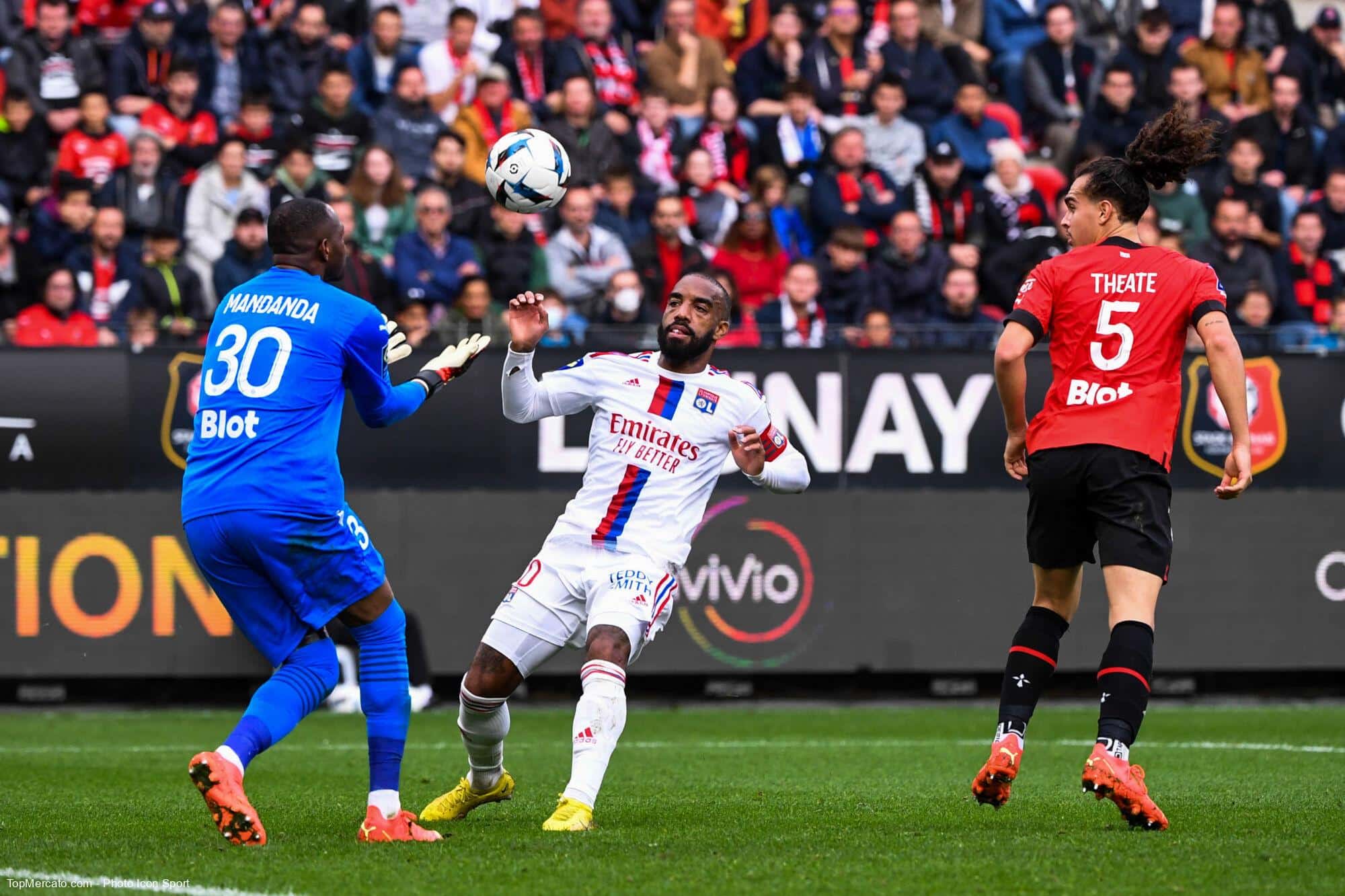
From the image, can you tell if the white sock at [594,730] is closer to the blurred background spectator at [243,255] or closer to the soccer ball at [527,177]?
the soccer ball at [527,177]

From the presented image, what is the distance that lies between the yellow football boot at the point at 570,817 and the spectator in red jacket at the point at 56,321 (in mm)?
8220

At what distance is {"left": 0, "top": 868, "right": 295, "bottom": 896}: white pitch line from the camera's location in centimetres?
516

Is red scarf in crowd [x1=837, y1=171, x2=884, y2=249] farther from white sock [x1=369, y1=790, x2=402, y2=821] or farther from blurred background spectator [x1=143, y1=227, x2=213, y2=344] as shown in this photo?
white sock [x1=369, y1=790, x2=402, y2=821]

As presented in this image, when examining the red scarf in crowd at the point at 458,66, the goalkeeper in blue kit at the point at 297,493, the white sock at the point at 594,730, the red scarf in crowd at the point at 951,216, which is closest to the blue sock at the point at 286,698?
the goalkeeper in blue kit at the point at 297,493

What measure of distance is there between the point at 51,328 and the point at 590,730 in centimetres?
835

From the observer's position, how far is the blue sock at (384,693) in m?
6.55

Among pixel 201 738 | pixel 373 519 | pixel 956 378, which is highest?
pixel 956 378

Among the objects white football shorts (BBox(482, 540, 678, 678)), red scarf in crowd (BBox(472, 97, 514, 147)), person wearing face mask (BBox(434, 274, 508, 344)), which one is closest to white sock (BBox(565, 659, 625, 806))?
white football shorts (BBox(482, 540, 678, 678))

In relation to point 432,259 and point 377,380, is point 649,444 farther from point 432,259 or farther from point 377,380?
point 432,259

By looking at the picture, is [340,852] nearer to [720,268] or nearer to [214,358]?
[214,358]

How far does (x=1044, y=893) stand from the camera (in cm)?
521

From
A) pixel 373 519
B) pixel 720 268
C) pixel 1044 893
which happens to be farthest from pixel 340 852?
pixel 720 268

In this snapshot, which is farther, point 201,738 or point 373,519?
point 373,519

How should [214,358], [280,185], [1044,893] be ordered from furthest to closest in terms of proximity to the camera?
[280,185], [214,358], [1044,893]
